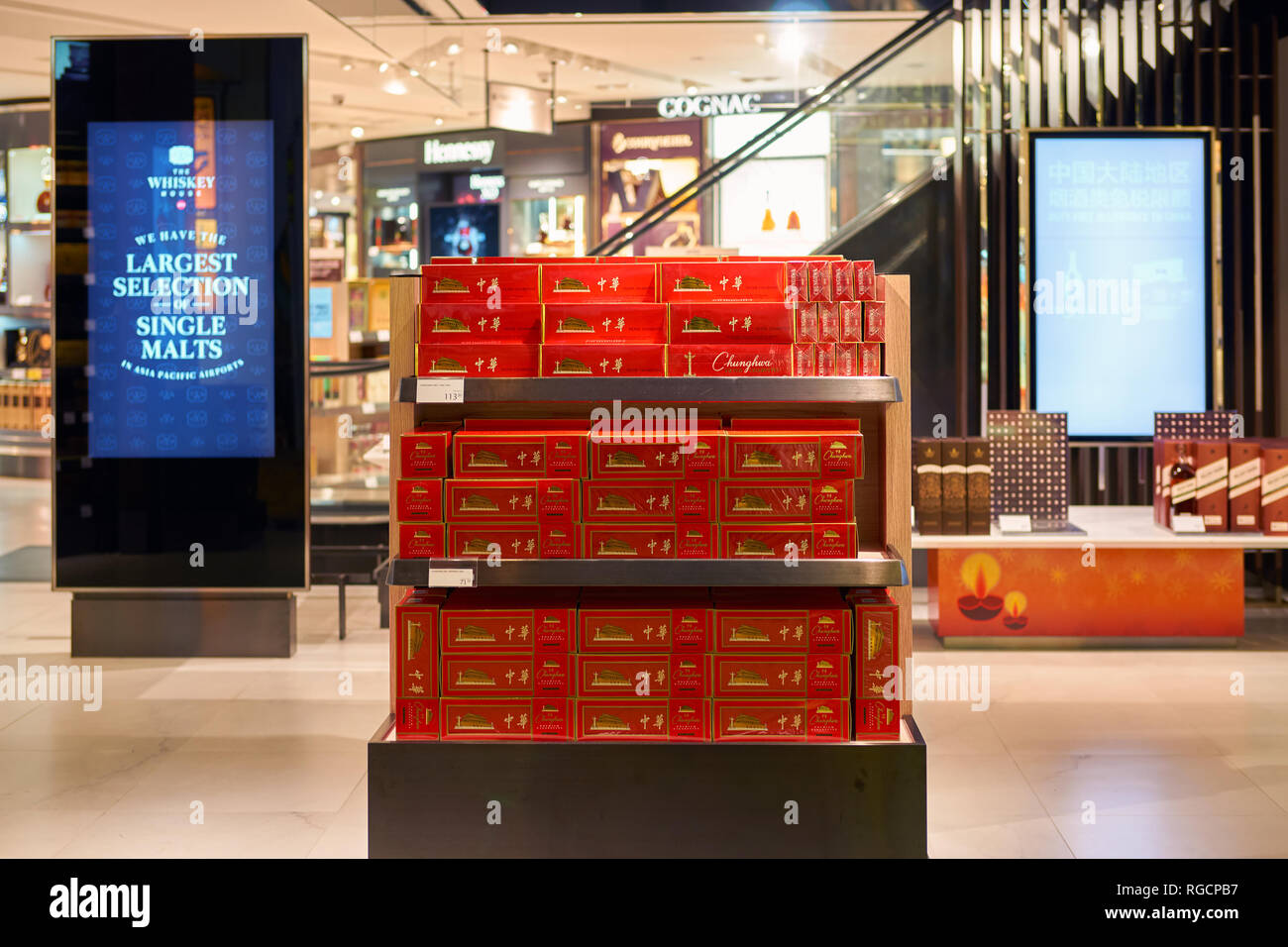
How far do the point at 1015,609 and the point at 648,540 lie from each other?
3109 millimetres

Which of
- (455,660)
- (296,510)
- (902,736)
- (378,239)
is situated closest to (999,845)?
(902,736)

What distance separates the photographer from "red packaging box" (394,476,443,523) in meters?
2.79

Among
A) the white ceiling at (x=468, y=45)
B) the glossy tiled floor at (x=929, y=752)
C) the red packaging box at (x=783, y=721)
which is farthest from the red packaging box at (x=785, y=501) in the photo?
the white ceiling at (x=468, y=45)

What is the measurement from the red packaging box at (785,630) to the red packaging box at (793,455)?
0.32 m

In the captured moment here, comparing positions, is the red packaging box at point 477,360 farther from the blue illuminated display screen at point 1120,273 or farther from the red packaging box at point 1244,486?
the blue illuminated display screen at point 1120,273

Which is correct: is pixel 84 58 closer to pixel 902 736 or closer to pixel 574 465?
pixel 574 465

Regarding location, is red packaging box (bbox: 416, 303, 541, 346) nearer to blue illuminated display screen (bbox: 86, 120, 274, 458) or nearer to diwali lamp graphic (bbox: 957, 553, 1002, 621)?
blue illuminated display screen (bbox: 86, 120, 274, 458)

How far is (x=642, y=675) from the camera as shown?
2.81 metres

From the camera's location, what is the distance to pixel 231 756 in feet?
13.0

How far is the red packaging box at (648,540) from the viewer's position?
9.16 ft

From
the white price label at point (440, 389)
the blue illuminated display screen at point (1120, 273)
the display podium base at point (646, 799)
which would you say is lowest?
the display podium base at point (646, 799)

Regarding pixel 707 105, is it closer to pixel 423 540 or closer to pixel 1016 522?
pixel 1016 522

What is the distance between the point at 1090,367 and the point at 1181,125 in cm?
134

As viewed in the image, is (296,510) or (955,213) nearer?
(296,510)
